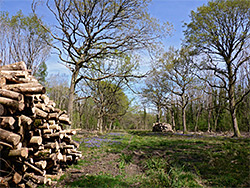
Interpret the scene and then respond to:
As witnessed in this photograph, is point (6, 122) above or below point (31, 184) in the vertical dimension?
above

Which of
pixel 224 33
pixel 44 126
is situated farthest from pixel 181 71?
pixel 44 126

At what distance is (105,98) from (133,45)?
10.3 meters

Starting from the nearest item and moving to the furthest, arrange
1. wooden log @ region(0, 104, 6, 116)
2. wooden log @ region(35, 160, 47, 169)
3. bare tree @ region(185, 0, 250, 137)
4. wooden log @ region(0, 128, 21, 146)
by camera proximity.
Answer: wooden log @ region(0, 128, 21, 146) < wooden log @ region(0, 104, 6, 116) < wooden log @ region(35, 160, 47, 169) < bare tree @ region(185, 0, 250, 137)

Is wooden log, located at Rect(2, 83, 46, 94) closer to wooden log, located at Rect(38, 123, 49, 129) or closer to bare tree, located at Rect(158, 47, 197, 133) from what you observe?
wooden log, located at Rect(38, 123, 49, 129)

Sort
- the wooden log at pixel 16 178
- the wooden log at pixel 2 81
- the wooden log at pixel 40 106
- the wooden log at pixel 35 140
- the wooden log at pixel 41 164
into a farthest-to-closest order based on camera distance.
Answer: the wooden log at pixel 40 106, the wooden log at pixel 41 164, the wooden log at pixel 35 140, the wooden log at pixel 2 81, the wooden log at pixel 16 178

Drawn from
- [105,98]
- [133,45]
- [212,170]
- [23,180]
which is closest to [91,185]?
[23,180]

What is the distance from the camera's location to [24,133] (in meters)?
3.94

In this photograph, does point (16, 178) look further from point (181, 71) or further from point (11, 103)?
point (181, 71)

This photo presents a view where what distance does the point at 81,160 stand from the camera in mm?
6574

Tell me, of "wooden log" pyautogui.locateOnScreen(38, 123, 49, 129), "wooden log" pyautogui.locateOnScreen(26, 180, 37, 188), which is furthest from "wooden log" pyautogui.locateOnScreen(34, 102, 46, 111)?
"wooden log" pyautogui.locateOnScreen(26, 180, 37, 188)

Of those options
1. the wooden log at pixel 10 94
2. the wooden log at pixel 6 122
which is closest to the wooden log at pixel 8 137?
the wooden log at pixel 6 122

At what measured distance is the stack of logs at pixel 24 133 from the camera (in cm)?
334

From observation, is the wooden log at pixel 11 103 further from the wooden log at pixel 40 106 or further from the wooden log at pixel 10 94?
the wooden log at pixel 40 106

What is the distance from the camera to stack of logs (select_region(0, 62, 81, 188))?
3.34 m
